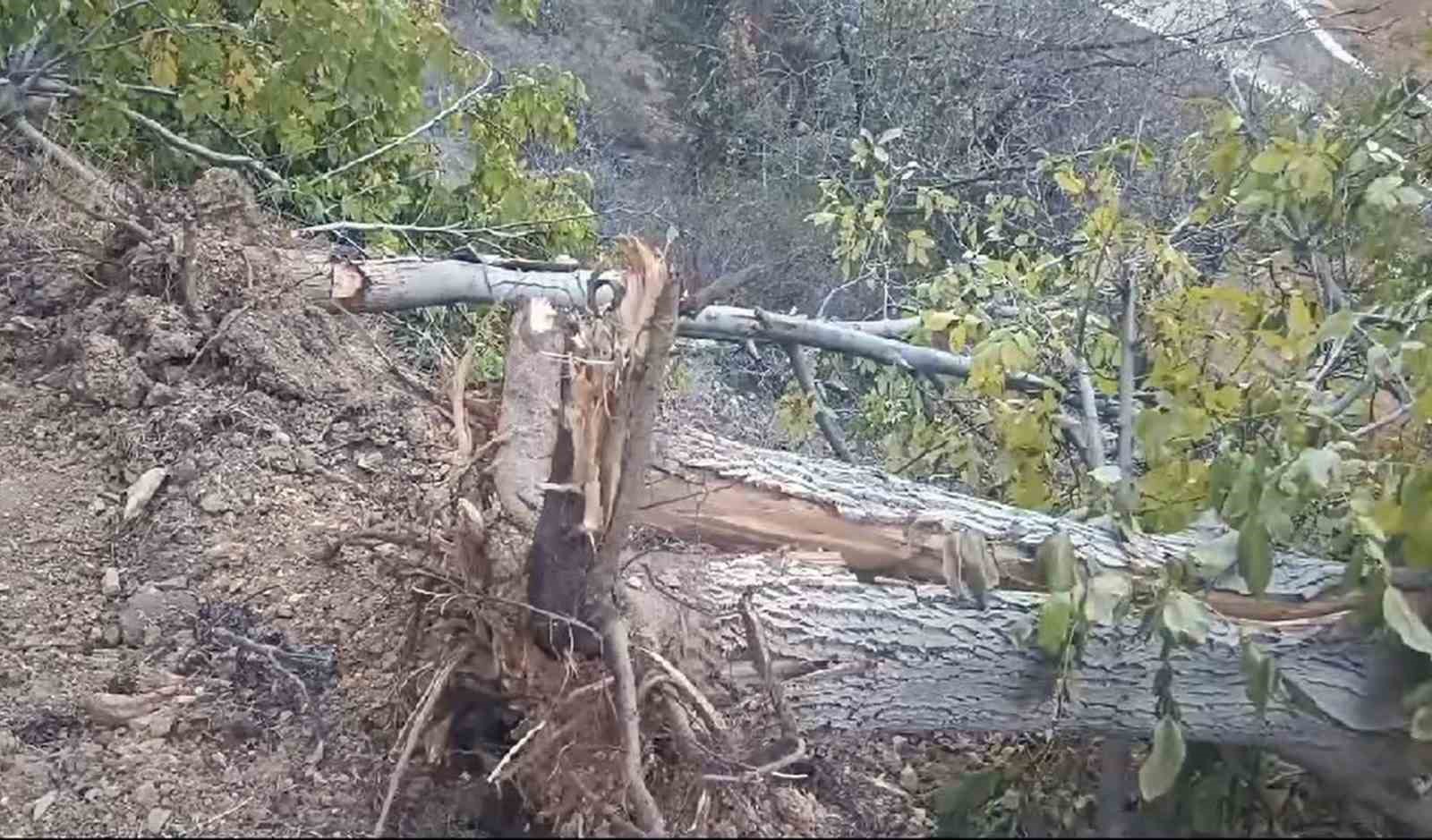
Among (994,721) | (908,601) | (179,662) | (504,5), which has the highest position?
(504,5)

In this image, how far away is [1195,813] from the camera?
4.15ft

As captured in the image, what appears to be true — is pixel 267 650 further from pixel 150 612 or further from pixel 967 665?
pixel 967 665

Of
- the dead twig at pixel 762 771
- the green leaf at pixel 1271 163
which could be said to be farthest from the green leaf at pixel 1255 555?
the green leaf at pixel 1271 163

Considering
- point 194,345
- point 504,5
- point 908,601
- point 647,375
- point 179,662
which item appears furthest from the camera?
point 504,5

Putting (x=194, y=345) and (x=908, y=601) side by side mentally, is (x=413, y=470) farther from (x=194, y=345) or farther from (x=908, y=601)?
(x=908, y=601)

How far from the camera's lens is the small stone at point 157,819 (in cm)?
200

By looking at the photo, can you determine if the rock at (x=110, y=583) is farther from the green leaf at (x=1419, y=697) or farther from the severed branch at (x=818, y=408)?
the green leaf at (x=1419, y=697)

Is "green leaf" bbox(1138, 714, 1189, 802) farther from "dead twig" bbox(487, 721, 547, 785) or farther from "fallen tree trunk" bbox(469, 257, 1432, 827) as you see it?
"dead twig" bbox(487, 721, 547, 785)

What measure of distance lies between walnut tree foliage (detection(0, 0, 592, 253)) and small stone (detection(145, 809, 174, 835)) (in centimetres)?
275

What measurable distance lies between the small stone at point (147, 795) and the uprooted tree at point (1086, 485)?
615mm

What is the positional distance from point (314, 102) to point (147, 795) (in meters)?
3.33

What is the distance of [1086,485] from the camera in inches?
114

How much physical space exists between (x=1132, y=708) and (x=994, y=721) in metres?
0.21

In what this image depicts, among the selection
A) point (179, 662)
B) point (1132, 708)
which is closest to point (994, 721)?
point (1132, 708)
